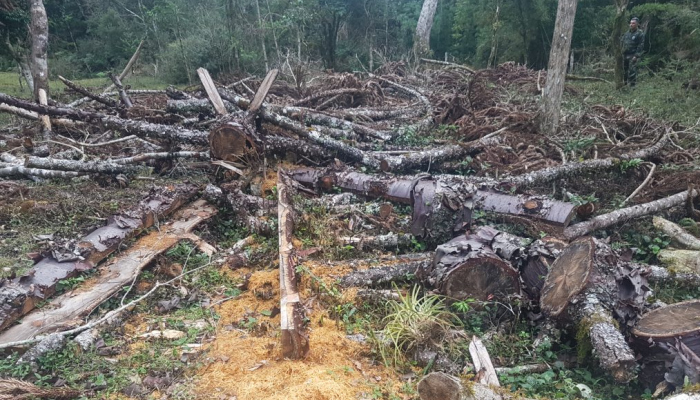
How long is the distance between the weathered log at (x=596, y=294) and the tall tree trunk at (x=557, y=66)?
16.8 ft

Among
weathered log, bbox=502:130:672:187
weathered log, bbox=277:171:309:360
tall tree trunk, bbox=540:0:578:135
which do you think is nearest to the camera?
weathered log, bbox=277:171:309:360

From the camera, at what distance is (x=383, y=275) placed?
4102mm

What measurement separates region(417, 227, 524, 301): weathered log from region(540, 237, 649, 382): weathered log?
31cm

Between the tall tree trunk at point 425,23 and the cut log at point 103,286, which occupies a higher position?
the tall tree trunk at point 425,23

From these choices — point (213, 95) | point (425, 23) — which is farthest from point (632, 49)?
point (213, 95)

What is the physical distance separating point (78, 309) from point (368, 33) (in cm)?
1993

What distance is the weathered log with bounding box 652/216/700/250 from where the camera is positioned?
453cm

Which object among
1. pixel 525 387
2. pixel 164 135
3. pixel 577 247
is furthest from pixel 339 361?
pixel 164 135

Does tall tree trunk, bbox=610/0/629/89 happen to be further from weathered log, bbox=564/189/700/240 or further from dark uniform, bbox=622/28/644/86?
weathered log, bbox=564/189/700/240

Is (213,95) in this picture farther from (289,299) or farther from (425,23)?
(425,23)

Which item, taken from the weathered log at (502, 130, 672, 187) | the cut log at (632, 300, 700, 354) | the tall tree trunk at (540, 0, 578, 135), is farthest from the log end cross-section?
the tall tree trunk at (540, 0, 578, 135)

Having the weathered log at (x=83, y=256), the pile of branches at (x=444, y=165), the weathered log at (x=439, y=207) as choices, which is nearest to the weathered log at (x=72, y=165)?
the pile of branches at (x=444, y=165)

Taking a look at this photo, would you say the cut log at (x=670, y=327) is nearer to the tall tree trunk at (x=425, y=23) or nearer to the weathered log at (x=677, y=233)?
the weathered log at (x=677, y=233)

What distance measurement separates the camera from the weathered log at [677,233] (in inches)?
178
